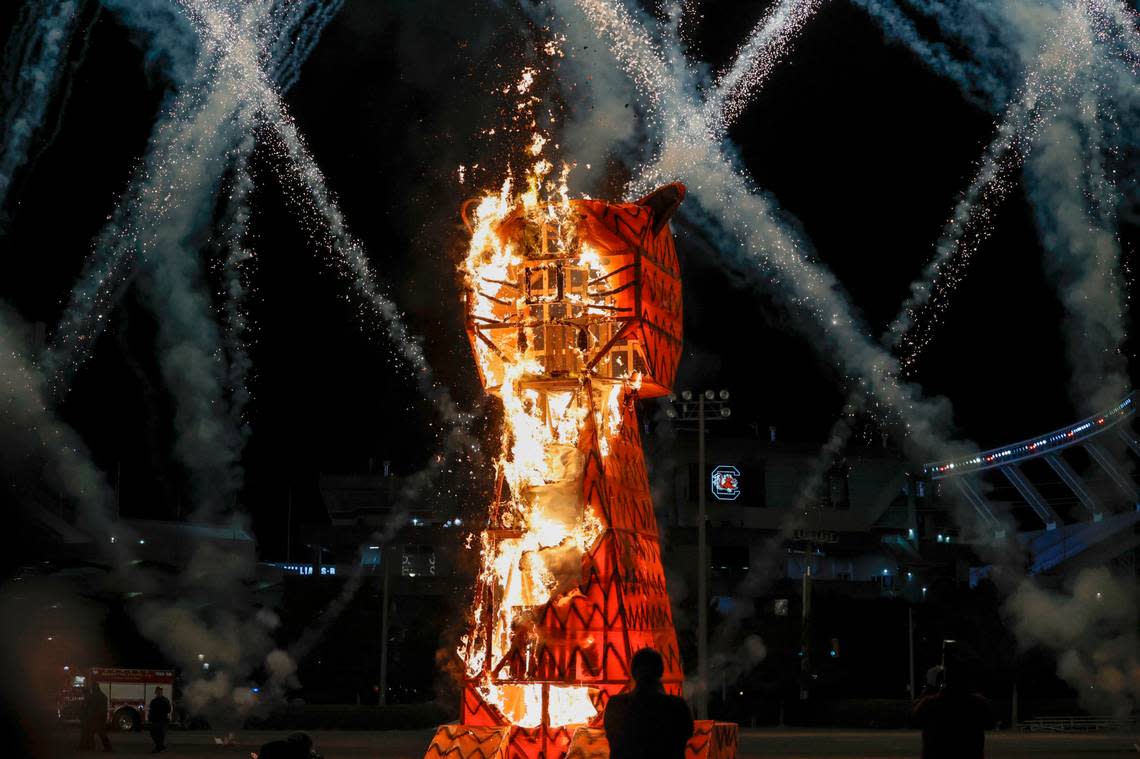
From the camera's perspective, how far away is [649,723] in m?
8.91

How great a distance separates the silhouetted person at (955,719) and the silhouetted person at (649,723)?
177 centimetres

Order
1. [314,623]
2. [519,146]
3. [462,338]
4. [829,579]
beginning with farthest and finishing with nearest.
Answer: [829,579], [314,623], [462,338], [519,146]

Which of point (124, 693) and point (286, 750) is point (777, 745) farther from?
point (286, 750)

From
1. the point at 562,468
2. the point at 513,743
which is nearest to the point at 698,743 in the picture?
the point at 513,743

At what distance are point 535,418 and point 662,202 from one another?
379 cm

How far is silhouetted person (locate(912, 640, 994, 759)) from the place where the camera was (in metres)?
9.60

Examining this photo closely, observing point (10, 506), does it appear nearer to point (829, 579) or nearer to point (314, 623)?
point (314, 623)

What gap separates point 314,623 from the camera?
61781mm

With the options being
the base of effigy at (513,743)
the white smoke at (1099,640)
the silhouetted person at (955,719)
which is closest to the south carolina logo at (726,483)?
the white smoke at (1099,640)

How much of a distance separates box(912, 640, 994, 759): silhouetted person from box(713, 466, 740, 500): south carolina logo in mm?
70763

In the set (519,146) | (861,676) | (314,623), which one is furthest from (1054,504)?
(519,146)

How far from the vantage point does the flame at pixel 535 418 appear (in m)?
20.5

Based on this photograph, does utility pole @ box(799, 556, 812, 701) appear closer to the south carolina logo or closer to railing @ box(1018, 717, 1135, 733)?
railing @ box(1018, 717, 1135, 733)

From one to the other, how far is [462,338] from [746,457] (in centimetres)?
4884
